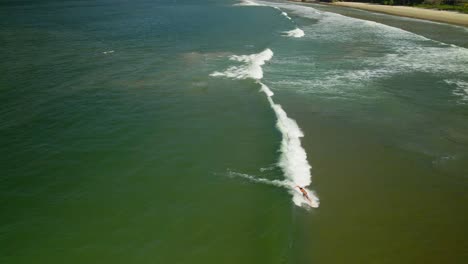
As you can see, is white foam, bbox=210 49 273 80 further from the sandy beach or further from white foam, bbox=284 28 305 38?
the sandy beach

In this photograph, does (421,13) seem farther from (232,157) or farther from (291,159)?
(232,157)

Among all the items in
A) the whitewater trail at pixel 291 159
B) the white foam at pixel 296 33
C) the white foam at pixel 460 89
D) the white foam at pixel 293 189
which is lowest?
the white foam at pixel 293 189

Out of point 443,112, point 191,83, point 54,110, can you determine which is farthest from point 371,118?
point 54,110

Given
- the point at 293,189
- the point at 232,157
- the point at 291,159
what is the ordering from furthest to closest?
the point at 232,157 < the point at 291,159 < the point at 293,189

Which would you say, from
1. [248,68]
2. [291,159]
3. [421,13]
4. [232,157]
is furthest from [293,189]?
[421,13]

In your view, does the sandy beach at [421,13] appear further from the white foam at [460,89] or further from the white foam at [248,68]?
the white foam at [248,68]

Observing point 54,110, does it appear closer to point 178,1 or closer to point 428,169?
point 428,169

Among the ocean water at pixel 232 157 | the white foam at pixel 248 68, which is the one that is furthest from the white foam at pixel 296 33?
the ocean water at pixel 232 157
